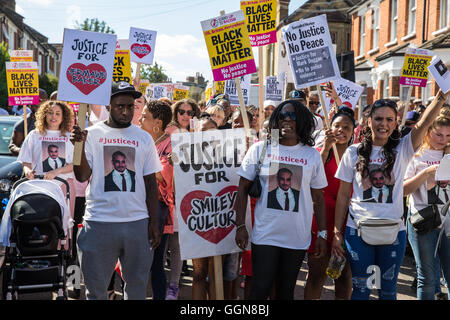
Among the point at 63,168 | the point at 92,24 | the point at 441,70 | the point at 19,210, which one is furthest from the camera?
the point at 92,24

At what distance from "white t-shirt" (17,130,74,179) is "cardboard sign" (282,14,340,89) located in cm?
267

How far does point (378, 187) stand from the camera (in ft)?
13.8

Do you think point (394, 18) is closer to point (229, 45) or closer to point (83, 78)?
point (229, 45)

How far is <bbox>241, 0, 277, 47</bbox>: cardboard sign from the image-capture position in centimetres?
811

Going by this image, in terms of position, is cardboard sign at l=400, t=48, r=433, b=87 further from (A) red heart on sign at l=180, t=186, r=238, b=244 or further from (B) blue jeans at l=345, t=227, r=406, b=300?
(A) red heart on sign at l=180, t=186, r=238, b=244

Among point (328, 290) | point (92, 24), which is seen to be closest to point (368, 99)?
point (328, 290)

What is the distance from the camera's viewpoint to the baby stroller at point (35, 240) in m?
5.08

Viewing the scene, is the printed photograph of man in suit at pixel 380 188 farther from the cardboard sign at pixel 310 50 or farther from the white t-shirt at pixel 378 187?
the cardboard sign at pixel 310 50

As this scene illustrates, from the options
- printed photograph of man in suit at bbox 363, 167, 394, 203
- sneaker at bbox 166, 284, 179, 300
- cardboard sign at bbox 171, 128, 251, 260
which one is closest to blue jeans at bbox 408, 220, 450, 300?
printed photograph of man in suit at bbox 363, 167, 394, 203

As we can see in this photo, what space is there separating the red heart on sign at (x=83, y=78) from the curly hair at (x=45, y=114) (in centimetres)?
228

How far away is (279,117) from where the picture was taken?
4.20 metres

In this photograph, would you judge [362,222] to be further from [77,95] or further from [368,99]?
[368,99]

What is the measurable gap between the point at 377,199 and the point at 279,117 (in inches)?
37.8

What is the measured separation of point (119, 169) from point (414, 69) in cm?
609
